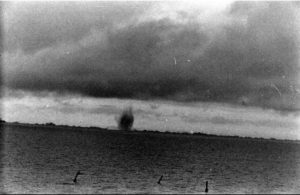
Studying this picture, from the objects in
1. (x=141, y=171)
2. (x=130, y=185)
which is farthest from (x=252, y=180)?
(x=130, y=185)

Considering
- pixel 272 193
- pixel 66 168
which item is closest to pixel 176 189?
pixel 272 193

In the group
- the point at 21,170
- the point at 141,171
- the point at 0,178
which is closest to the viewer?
the point at 0,178

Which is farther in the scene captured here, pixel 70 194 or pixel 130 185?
pixel 130 185

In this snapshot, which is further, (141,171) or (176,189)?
(141,171)

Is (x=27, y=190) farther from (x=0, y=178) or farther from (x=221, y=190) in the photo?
(x=221, y=190)

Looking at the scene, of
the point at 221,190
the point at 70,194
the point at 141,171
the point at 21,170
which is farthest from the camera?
the point at 141,171

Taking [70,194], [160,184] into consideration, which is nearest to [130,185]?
[160,184]

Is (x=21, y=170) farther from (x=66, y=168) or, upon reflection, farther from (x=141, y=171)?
(x=141, y=171)

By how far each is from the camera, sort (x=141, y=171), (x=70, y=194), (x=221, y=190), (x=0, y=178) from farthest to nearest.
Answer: (x=141, y=171) → (x=221, y=190) → (x=0, y=178) → (x=70, y=194)

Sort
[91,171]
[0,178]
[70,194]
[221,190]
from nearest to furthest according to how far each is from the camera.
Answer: [70,194]
[0,178]
[221,190]
[91,171]
